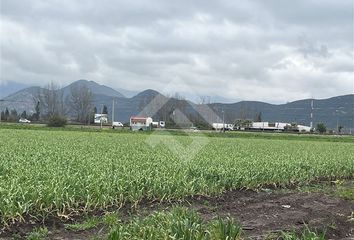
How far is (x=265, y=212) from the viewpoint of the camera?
8445 millimetres

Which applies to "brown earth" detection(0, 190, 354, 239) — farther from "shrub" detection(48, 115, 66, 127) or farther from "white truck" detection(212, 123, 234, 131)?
"white truck" detection(212, 123, 234, 131)

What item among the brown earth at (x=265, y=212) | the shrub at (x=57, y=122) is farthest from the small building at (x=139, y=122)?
the brown earth at (x=265, y=212)

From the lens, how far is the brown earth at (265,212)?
6.64m

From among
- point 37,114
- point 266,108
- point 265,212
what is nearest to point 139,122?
point 37,114

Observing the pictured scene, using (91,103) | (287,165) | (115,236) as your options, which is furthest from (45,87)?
(115,236)

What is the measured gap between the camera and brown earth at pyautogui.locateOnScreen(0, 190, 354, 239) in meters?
6.64

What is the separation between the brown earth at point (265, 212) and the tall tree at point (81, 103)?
316 feet

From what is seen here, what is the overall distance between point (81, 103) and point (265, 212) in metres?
103

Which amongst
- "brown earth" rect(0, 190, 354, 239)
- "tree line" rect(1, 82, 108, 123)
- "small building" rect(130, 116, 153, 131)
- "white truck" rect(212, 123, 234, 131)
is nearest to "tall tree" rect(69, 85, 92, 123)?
"tree line" rect(1, 82, 108, 123)

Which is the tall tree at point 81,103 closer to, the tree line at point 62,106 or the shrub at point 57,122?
the tree line at point 62,106

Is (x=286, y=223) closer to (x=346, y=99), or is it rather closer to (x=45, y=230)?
(x=45, y=230)

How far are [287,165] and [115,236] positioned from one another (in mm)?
11223

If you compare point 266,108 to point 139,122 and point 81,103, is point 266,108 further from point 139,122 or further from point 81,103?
point 139,122

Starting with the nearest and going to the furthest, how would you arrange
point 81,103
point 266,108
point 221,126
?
point 221,126, point 81,103, point 266,108
